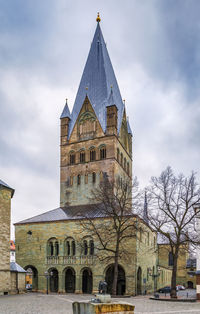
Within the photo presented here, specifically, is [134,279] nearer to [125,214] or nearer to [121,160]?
[125,214]

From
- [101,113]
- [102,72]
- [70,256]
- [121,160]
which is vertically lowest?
[70,256]

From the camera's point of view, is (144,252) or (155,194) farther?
(144,252)

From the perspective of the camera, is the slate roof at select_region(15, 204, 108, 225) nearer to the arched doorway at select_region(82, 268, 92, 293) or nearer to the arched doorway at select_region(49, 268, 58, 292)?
the arched doorway at select_region(49, 268, 58, 292)

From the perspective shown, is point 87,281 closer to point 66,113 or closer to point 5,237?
point 5,237

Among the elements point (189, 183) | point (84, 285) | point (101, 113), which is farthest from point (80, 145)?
point (189, 183)

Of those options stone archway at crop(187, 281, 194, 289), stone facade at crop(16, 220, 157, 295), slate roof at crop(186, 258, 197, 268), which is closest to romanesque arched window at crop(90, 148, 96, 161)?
stone facade at crop(16, 220, 157, 295)

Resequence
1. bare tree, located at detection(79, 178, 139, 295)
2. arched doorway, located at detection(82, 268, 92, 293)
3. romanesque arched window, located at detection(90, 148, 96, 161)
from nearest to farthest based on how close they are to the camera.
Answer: bare tree, located at detection(79, 178, 139, 295)
arched doorway, located at detection(82, 268, 92, 293)
romanesque arched window, located at detection(90, 148, 96, 161)

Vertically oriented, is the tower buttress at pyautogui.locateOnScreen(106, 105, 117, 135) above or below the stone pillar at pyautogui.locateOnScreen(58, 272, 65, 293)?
above

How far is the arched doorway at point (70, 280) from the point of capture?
39.3 m

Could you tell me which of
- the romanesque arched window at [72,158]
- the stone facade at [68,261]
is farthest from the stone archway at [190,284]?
the romanesque arched window at [72,158]

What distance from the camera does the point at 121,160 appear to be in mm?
49969

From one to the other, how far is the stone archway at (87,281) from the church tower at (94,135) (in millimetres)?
10328

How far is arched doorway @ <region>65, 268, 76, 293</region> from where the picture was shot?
3931 cm

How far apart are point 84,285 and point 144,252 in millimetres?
8068
